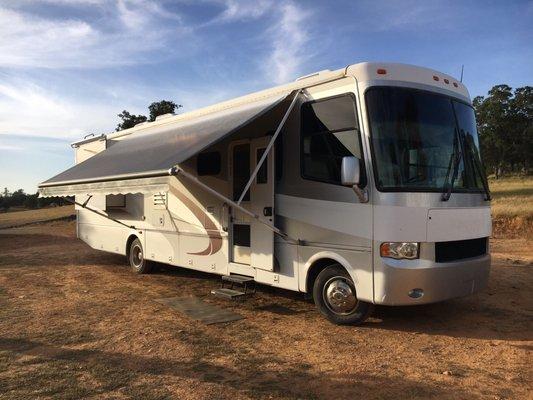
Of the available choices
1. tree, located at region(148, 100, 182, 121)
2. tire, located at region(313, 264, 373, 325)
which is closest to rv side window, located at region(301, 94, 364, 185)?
tire, located at region(313, 264, 373, 325)

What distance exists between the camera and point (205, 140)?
6.86 m

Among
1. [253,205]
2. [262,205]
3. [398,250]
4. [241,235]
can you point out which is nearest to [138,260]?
[241,235]

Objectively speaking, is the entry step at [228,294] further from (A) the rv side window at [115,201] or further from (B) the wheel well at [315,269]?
(A) the rv side window at [115,201]

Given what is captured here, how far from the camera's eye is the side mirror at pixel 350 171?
587 centimetres

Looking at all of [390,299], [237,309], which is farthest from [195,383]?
[237,309]

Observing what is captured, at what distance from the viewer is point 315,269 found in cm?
688

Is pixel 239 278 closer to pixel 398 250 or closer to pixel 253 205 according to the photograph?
pixel 253 205

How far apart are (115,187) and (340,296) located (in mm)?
3596

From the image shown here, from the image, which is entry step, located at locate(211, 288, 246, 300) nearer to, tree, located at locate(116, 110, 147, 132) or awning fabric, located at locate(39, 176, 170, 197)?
awning fabric, located at locate(39, 176, 170, 197)

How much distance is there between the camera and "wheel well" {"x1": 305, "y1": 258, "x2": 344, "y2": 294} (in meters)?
6.70

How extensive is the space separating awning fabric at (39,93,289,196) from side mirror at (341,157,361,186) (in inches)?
58.3

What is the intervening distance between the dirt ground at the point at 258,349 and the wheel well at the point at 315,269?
45 centimetres

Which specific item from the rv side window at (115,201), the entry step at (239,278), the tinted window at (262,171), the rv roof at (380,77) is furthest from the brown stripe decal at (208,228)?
the rv side window at (115,201)

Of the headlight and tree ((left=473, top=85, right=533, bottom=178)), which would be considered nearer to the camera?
the headlight
